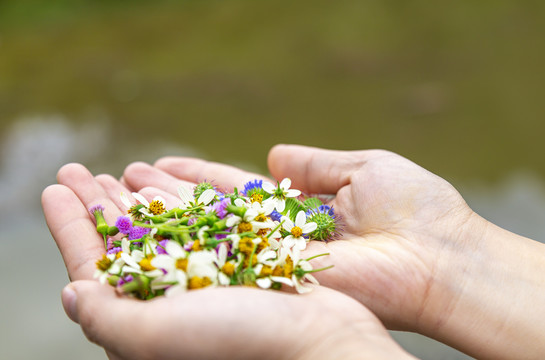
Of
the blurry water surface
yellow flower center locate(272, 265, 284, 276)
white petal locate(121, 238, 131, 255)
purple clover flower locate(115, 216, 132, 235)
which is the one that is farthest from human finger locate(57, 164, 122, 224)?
the blurry water surface

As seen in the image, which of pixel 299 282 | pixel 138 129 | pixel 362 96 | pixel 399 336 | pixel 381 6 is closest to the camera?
pixel 299 282

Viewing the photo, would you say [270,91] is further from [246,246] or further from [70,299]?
[70,299]

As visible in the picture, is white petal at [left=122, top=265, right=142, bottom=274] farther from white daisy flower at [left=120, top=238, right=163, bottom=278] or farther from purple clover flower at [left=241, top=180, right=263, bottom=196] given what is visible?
purple clover flower at [left=241, top=180, right=263, bottom=196]

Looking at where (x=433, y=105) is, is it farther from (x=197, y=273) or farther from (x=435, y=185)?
(x=197, y=273)

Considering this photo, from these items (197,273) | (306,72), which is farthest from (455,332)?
(306,72)

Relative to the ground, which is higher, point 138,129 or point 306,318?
point 138,129

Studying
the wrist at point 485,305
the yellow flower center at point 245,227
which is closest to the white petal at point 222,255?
the yellow flower center at point 245,227

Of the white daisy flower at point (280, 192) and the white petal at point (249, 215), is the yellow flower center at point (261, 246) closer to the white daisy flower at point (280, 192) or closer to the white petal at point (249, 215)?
Answer: the white petal at point (249, 215)
